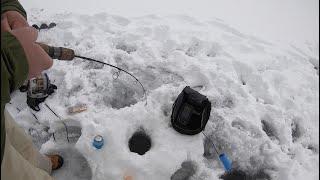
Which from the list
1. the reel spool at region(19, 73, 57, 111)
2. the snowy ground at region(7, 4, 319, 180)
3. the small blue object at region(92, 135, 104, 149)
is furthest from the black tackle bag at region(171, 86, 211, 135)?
the reel spool at region(19, 73, 57, 111)

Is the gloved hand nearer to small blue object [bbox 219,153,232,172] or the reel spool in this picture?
the reel spool

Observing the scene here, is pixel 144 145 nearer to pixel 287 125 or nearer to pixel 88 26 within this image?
pixel 287 125

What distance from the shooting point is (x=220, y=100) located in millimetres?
3299

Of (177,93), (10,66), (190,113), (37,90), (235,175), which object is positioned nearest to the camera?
(10,66)

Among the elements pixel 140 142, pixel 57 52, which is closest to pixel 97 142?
pixel 140 142

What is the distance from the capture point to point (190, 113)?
2.64 meters

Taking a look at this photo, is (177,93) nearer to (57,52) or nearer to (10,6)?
(57,52)

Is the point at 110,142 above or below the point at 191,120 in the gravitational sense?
below

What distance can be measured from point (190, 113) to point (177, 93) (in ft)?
2.04

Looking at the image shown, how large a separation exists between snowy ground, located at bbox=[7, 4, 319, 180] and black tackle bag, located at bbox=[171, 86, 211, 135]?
0.37ft

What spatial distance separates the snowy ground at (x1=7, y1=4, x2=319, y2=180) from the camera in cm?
269

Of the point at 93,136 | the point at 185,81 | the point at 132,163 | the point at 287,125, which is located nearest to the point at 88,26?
the point at 185,81

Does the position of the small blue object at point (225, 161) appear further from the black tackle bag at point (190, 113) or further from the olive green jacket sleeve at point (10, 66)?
the olive green jacket sleeve at point (10, 66)

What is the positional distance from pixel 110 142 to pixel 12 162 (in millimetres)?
1172
